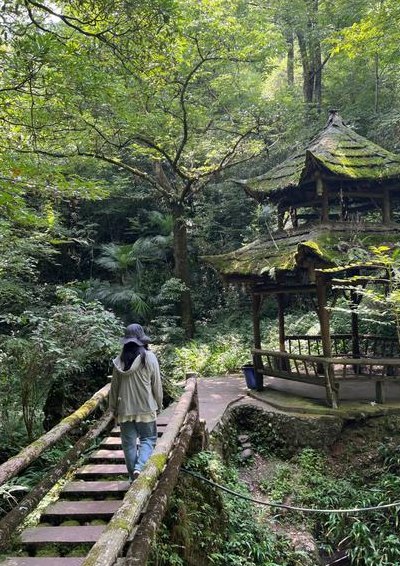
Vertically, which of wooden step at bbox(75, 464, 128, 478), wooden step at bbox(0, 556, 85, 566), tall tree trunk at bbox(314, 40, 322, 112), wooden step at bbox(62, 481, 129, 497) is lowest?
wooden step at bbox(0, 556, 85, 566)

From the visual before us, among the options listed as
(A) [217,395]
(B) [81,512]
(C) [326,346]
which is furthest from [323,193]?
(B) [81,512]

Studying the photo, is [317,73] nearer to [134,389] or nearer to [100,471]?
[134,389]

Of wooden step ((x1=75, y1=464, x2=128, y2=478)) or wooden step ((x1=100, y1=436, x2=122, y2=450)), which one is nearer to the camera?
wooden step ((x1=75, y1=464, x2=128, y2=478))

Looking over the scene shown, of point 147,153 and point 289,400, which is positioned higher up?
point 147,153

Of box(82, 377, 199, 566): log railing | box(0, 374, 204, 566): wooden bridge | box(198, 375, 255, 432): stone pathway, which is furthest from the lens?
box(198, 375, 255, 432): stone pathway

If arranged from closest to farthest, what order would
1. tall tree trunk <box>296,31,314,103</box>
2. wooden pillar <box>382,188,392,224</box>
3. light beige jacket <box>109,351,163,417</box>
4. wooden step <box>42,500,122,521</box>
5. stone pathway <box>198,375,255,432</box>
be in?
wooden step <box>42,500,122,521</box> < light beige jacket <box>109,351,163,417</box> < stone pathway <box>198,375,255,432</box> < wooden pillar <box>382,188,392,224</box> < tall tree trunk <box>296,31,314,103</box>

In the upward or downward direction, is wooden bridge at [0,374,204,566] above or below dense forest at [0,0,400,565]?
below

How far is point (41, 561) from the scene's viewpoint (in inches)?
143

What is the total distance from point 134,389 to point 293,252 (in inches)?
200

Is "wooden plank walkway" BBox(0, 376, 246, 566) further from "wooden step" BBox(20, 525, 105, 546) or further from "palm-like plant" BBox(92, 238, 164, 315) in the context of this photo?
"palm-like plant" BBox(92, 238, 164, 315)

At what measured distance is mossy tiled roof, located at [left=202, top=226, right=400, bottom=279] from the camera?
8.41m

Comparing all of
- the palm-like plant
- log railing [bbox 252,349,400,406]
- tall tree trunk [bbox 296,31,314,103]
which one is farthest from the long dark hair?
tall tree trunk [bbox 296,31,314,103]

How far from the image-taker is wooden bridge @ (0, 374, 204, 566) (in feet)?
10.1

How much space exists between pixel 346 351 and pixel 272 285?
4.03 m
